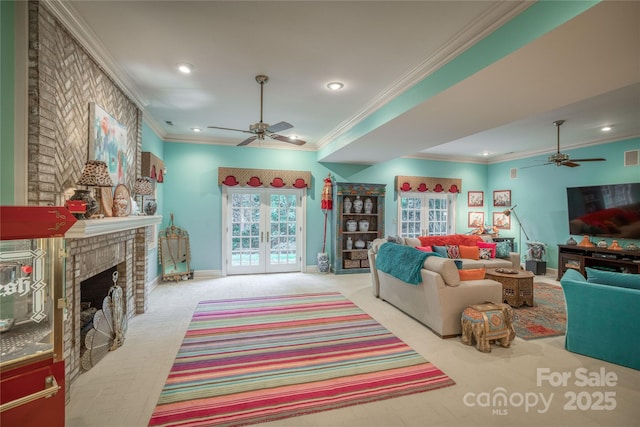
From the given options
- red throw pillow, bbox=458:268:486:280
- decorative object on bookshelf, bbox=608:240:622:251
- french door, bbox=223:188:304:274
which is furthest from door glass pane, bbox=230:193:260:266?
decorative object on bookshelf, bbox=608:240:622:251

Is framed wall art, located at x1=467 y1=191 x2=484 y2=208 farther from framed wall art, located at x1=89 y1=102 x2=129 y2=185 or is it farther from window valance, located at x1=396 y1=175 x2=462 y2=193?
framed wall art, located at x1=89 y1=102 x2=129 y2=185

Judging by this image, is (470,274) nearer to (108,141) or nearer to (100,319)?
(100,319)

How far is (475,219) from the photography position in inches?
306

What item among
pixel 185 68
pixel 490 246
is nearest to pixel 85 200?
pixel 185 68

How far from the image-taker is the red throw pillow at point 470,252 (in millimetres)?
5824

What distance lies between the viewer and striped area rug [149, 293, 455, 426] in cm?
211

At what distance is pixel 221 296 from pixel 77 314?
7.70 ft

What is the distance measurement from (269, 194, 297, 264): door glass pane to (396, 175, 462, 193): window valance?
8.69 feet

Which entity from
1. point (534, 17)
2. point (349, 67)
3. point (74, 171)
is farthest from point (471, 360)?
point (74, 171)

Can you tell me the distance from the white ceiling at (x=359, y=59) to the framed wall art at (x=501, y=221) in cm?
325

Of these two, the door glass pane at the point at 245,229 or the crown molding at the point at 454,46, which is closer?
the crown molding at the point at 454,46

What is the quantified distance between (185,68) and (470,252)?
568 centimetres

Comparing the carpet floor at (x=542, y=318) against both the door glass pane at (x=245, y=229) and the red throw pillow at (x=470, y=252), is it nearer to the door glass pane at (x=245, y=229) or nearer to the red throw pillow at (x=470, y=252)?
the red throw pillow at (x=470, y=252)

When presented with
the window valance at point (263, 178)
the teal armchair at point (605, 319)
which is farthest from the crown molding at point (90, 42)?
the teal armchair at point (605, 319)
